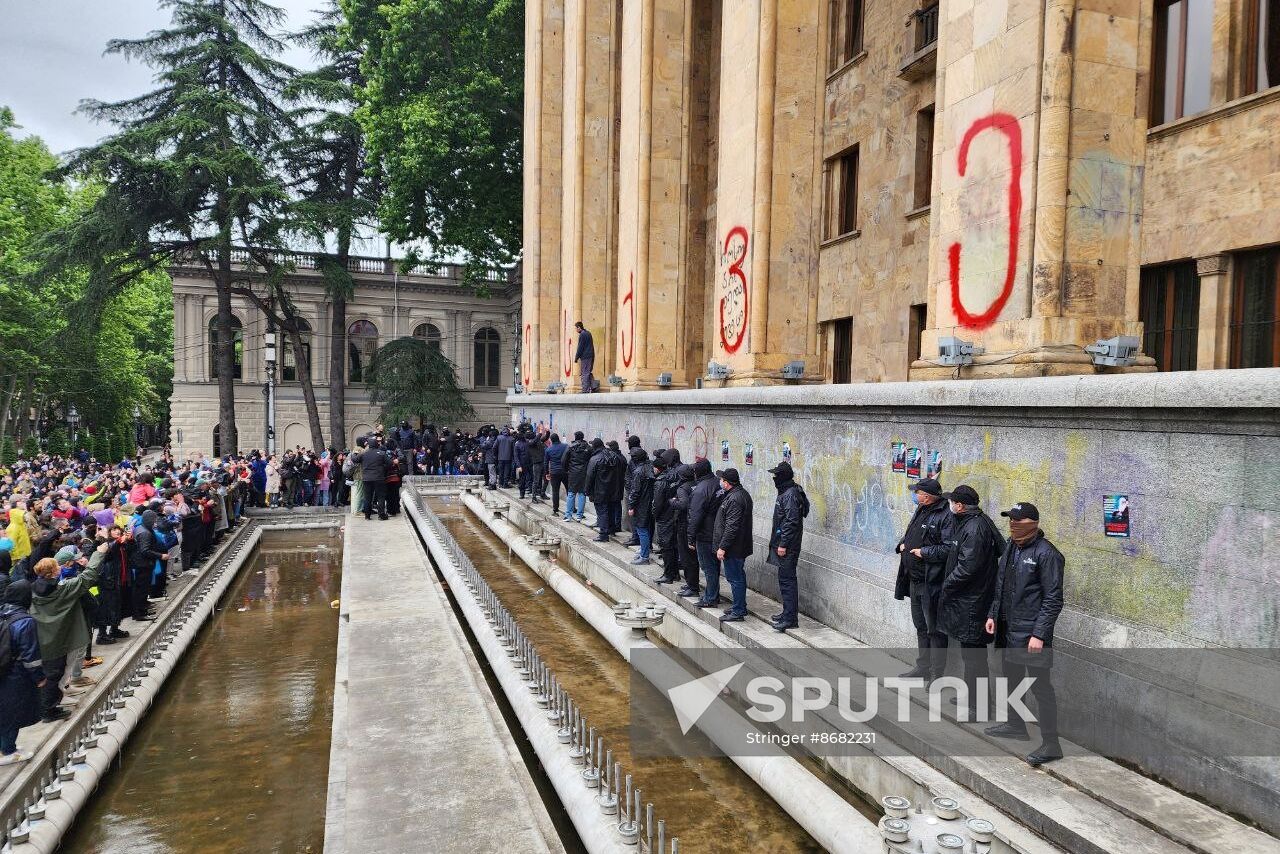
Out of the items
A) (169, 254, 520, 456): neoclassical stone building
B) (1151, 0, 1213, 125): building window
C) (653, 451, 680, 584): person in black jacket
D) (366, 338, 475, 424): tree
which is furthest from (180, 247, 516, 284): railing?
(1151, 0, 1213, 125): building window

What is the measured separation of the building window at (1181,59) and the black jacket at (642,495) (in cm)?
857

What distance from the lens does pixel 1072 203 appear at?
7141 millimetres

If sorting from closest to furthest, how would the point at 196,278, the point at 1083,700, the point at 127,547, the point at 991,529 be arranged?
the point at 1083,700, the point at 991,529, the point at 127,547, the point at 196,278

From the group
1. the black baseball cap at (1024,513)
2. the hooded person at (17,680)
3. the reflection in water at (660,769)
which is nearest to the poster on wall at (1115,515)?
the black baseball cap at (1024,513)

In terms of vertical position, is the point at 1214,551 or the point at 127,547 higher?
the point at 1214,551

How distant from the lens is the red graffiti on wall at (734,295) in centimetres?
1288

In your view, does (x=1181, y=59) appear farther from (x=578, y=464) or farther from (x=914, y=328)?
(x=578, y=464)

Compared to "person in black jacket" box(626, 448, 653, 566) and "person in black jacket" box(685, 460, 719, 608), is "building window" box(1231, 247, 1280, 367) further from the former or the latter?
"person in black jacket" box(626, 448, 653, 566)

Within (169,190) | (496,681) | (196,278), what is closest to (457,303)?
(196,278)

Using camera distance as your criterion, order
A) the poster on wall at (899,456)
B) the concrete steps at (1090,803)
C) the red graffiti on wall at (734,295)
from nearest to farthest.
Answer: the concrete steps at (1090,803)
the poster on wall at (899,456)
the red graffiti on wall at (734,295)

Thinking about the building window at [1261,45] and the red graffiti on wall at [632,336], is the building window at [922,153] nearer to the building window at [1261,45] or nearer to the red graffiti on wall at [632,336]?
the building window at [1261,45]

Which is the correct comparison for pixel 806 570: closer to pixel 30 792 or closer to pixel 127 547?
pixel 30 792

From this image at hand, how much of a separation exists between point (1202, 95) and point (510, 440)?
648 inches

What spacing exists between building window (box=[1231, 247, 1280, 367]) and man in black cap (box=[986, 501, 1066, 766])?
5988 millimetres
